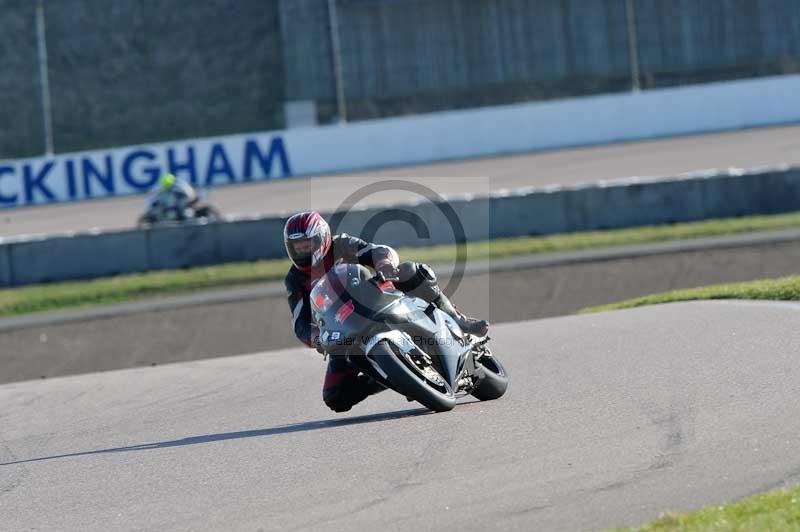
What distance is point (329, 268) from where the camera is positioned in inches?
305

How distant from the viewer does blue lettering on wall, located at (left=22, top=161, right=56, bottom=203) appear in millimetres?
34656

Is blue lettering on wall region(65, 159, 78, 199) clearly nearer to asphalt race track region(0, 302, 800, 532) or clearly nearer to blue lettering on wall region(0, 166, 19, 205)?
blue lettering on wall region(0, 166, 19, 205)

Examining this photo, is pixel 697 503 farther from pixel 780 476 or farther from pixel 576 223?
pixel 576 223

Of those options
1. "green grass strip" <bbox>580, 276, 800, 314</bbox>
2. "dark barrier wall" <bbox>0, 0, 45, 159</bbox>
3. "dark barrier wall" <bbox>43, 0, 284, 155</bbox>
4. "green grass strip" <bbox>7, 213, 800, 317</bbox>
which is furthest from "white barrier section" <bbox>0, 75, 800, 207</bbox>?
"green grass strip" <bbox>580, 276, 800, 314</bbox>

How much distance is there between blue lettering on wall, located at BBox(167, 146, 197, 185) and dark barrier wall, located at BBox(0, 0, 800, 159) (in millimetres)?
8278

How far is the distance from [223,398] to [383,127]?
86.3ft

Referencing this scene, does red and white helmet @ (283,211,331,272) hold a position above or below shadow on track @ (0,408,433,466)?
above

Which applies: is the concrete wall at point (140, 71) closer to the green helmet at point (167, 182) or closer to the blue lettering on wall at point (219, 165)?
the blue lettering on wall at point (219, 165)

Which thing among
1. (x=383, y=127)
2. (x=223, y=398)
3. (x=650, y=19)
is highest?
(x=650, y=19)

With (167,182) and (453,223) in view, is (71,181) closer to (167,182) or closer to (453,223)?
(167,182)

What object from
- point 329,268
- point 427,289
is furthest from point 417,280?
point 329,268

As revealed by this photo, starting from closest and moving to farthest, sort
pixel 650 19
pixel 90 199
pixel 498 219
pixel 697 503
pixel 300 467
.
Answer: pixel 697 503 → pixel 300 467 → pixel 498 219 → pixel 90 199 → pixel 650 19

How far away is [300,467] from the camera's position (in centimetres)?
659

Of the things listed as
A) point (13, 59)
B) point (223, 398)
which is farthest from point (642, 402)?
point (13, 59)
